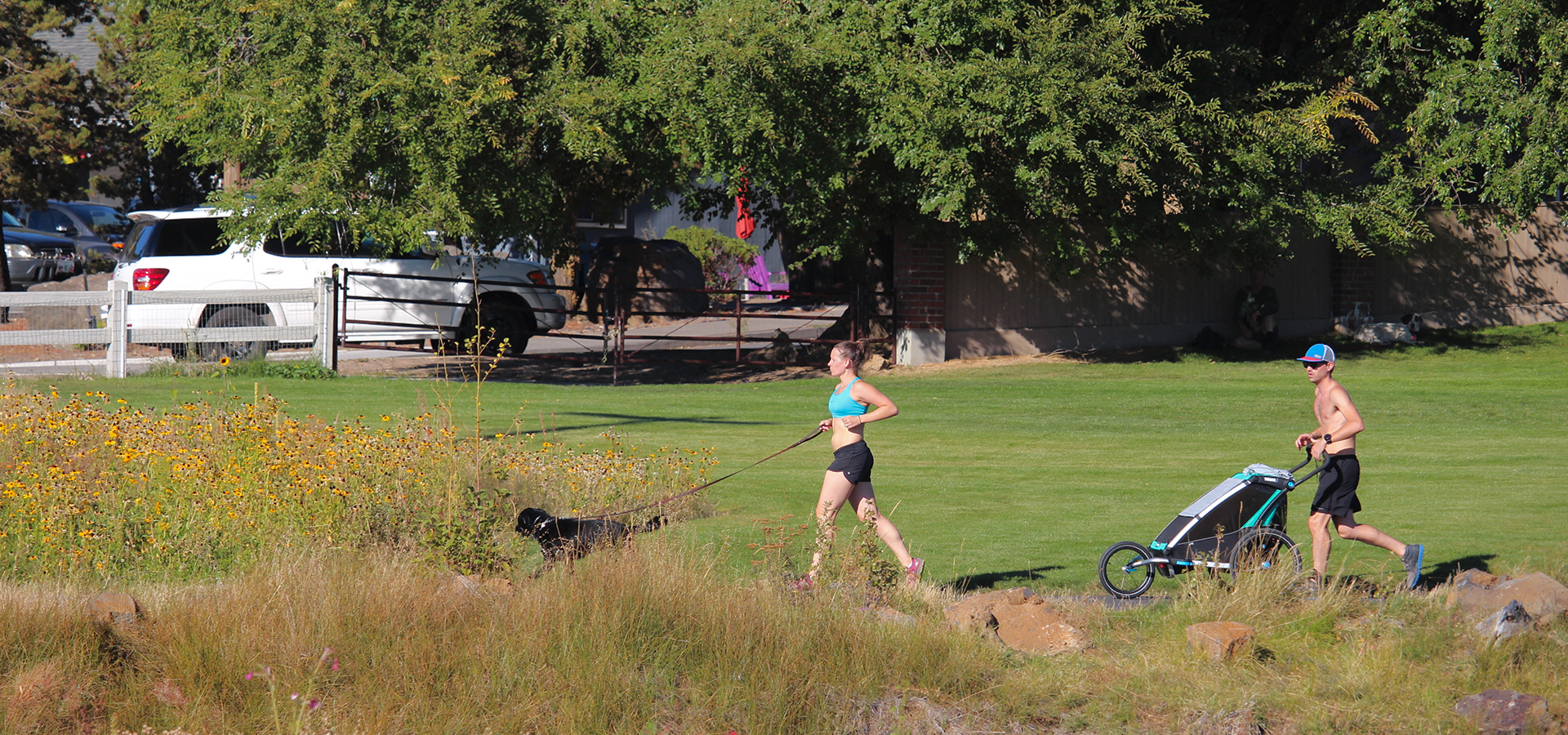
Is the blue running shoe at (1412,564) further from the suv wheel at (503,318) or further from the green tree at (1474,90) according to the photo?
the suv wheel at (503,318)

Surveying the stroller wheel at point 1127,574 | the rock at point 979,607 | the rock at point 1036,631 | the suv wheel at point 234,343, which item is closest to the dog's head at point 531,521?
the rock at point 979,607

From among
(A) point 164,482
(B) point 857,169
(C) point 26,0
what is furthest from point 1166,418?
(C) point 26,0

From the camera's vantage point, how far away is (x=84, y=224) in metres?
31.0

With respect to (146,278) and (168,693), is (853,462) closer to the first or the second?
(168,693)

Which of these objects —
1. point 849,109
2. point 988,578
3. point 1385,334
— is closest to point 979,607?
point 988,578

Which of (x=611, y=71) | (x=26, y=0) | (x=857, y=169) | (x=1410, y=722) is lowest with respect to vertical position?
(x=1410, y=722)

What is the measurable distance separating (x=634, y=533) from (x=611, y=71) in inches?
433

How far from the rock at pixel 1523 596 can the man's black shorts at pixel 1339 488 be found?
27.8 inches

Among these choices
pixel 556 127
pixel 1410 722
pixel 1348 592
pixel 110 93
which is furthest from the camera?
pixel 110 93

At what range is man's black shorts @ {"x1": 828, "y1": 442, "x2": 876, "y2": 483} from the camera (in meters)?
7.18

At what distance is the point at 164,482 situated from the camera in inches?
303

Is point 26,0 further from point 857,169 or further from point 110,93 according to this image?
point 857,169

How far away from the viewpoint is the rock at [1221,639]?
6172 mm

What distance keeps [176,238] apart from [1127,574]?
14.9 meters
